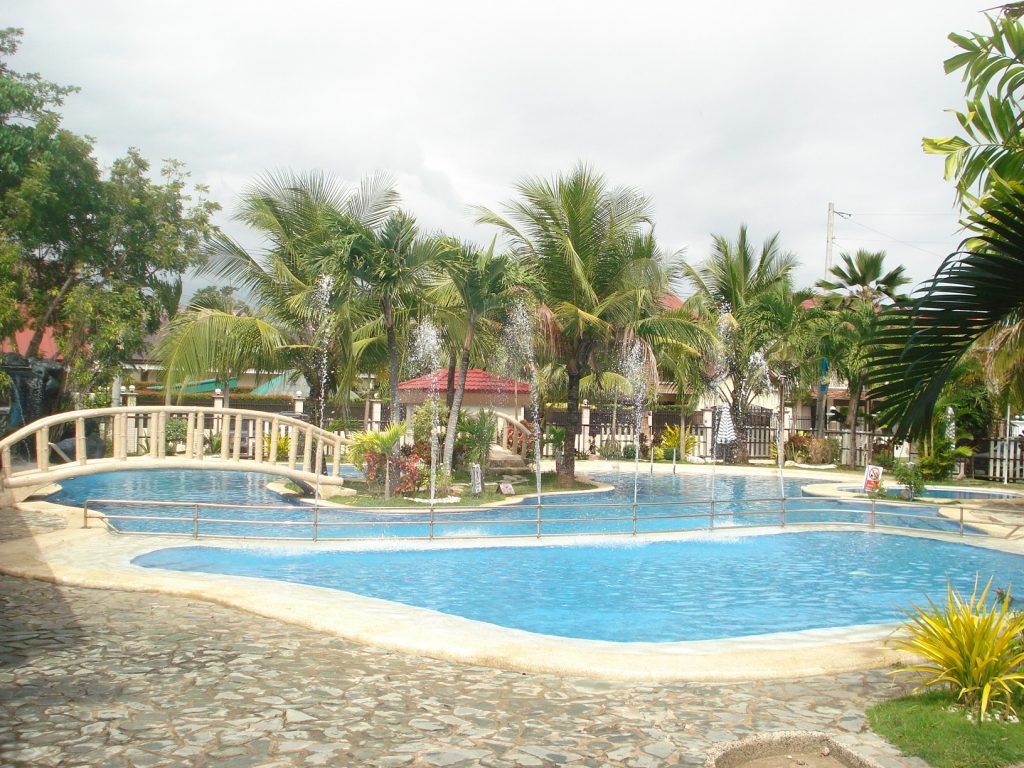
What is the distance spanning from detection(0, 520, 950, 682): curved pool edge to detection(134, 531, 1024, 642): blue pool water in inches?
53.8

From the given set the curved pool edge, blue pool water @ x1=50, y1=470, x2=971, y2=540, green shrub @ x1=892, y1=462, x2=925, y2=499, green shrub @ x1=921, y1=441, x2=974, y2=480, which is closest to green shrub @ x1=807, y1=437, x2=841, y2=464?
blue pool water @ x1=50, y1=470, x2=971, y2=540

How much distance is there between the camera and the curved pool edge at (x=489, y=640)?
6.93 meters

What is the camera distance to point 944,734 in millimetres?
5129

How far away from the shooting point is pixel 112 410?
1631 cm

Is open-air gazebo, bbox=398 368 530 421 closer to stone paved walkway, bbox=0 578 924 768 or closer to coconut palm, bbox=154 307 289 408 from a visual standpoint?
coconut palm, bbox=154 307 289 408

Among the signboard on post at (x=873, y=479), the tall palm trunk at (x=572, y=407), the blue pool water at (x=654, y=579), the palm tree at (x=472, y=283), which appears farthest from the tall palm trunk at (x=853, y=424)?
the palm tree at (x=472, y=283)

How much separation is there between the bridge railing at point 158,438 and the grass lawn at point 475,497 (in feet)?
3.03

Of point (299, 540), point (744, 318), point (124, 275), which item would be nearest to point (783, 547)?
point (299, 540)

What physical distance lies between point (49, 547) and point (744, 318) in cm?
2558

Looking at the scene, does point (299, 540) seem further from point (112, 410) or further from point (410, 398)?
point (410, 398)

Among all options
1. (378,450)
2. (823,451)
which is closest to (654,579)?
(378,450)

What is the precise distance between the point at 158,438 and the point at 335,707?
12969mm

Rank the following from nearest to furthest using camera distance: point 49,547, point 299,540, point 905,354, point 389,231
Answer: point 905,354 → point 49,547 → point 299,540 → point 389,231

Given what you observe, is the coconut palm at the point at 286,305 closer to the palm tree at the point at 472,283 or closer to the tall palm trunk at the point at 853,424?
the palm tree at the point at 472,283
